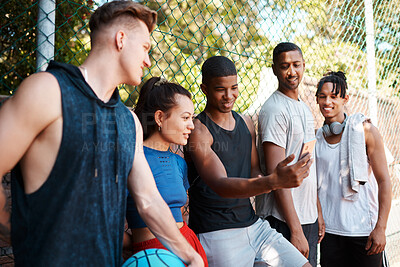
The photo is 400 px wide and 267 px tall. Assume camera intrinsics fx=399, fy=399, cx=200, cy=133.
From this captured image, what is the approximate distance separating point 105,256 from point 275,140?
5.38 ft

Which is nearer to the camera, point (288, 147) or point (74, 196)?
point (74, 196)

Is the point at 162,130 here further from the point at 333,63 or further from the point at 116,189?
the point at 333,63

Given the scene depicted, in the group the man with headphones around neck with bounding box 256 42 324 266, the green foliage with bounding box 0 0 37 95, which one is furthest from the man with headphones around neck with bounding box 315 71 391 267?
the green foliage with bounding box 0 0 37 95

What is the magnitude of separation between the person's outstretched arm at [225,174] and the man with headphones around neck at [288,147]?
532 millimetres

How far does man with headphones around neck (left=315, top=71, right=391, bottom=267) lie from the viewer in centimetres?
342

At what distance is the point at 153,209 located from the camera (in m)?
1.90

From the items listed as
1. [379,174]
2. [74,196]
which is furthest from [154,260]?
[379,174]

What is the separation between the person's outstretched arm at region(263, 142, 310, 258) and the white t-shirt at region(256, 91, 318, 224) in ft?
0.21

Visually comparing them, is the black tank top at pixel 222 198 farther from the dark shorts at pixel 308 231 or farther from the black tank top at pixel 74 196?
the black tank top at pixel 74 196

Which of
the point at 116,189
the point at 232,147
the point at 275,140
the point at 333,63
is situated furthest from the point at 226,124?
the point at 333,63

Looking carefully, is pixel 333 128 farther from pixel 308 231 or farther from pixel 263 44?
pixel 263 44

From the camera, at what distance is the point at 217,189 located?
96.7 inches

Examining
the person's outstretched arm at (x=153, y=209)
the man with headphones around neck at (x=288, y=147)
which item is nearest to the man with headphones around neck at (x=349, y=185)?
the man with headphones around neck at (x=288, y=147)

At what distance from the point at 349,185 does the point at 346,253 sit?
63 cm
